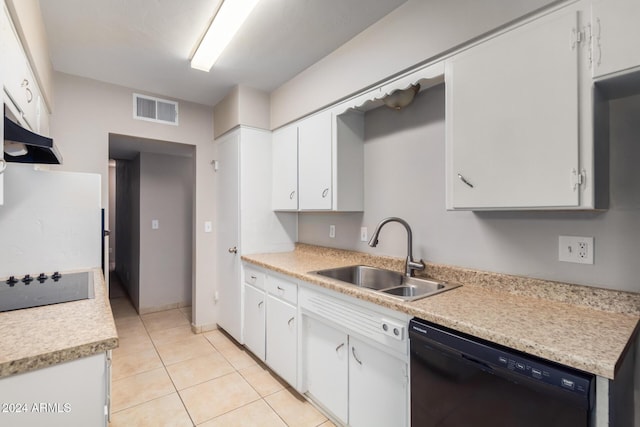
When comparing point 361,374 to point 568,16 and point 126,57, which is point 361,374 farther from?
point 126,57

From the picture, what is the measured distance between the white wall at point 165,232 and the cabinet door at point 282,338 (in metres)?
2.22

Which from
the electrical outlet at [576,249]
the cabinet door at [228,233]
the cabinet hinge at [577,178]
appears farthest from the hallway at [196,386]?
the cabinet hinge at [577,178]

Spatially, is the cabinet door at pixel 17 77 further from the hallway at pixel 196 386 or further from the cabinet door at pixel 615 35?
the cabinet door at pixel 615 35

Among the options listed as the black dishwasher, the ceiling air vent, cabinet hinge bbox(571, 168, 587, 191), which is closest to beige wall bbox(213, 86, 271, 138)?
the ceiling air vent

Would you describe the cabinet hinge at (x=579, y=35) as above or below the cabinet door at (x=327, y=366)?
above

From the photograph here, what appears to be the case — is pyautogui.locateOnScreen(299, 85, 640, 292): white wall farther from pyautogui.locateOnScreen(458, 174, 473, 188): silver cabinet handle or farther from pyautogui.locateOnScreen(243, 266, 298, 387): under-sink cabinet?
pyautogui.locateOnScreen(243, 266, 298, 387): under-sink cabinet

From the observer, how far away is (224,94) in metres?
2.90

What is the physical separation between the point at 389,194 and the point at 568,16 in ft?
4.11

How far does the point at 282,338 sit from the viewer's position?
7.01 ft

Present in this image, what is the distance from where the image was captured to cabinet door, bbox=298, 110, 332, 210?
2220mm

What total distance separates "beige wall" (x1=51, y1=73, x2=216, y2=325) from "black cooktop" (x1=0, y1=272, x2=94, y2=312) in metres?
1.04

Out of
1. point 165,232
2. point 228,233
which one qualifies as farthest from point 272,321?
point 165,232

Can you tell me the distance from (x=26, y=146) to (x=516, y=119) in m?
2.10

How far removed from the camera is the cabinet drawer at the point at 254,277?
2400 mm
